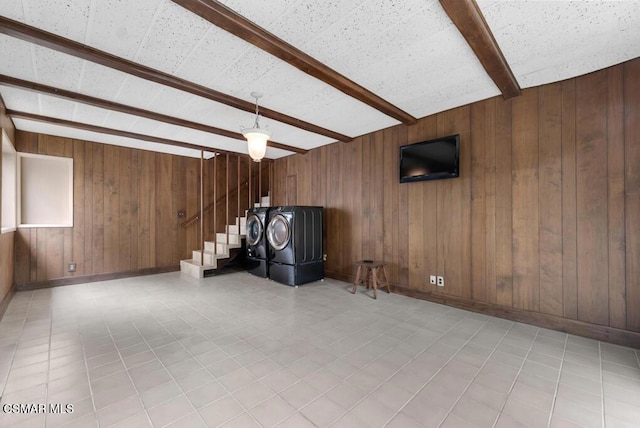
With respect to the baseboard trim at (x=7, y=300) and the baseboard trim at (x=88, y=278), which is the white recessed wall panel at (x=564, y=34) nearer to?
the baseboard trim at (x=7, y=300)

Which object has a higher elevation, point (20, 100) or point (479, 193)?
point (20, 100)

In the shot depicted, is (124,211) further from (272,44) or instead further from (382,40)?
(382,40)

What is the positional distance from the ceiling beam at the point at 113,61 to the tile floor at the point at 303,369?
2.49 m

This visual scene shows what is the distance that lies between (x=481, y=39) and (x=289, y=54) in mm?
1502

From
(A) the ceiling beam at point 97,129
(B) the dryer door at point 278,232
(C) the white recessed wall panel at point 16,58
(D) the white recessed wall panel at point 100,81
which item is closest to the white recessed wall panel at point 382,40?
(D) the white recessed wall panel at point 100,81

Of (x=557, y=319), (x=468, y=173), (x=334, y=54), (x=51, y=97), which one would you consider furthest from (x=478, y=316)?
(x=51, y=97)

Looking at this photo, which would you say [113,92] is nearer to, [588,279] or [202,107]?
[202,107]

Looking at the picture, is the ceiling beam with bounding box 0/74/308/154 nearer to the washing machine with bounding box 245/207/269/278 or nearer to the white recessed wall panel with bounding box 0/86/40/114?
the white recessed wall panel with bounding box 0/86/40/114

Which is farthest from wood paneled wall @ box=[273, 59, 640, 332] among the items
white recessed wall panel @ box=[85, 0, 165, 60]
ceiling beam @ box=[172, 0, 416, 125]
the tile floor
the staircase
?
white recessed wall panel @ box=[85, 0, 165, 60]

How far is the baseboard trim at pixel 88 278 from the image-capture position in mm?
4186

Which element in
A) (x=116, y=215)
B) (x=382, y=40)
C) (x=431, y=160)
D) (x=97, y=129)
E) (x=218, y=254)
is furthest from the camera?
(x=218, y=254)

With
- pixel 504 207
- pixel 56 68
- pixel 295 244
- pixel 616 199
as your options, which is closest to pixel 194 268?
pixel 295 244

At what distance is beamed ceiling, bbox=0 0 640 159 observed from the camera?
1.80m

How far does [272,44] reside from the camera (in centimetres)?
205
